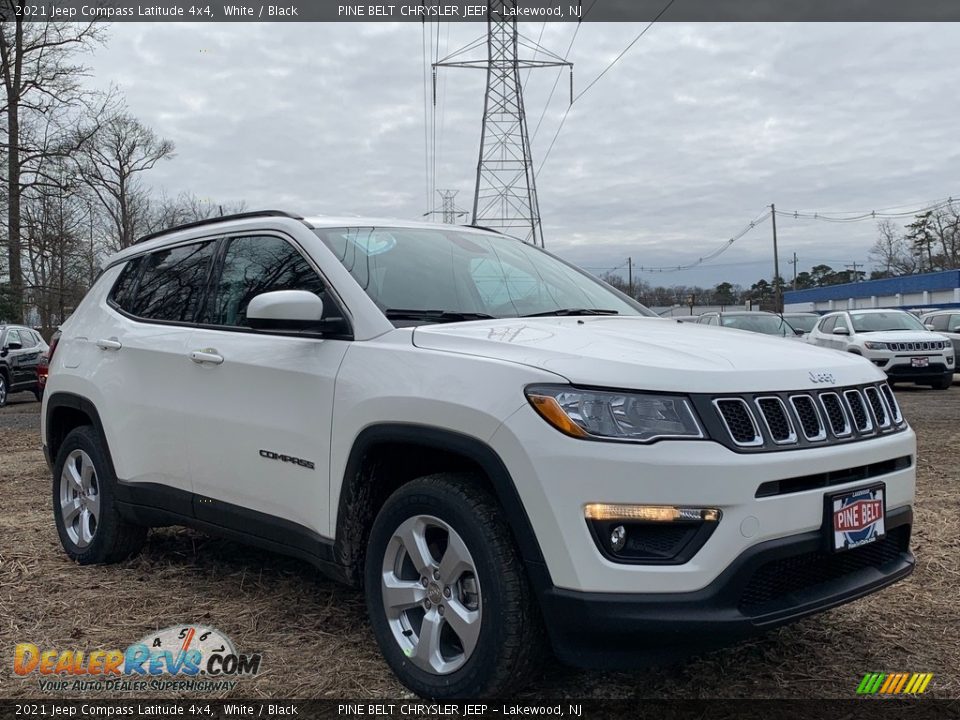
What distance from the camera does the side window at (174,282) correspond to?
432cm

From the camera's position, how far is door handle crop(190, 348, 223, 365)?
3.84 m

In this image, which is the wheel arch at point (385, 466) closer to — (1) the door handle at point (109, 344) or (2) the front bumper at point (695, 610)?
(2) the front bumper at point (695, 610)

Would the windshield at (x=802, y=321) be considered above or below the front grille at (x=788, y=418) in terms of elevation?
below

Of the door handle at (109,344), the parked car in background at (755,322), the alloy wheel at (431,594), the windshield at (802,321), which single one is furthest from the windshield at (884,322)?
the alloy wheel at (431,594)

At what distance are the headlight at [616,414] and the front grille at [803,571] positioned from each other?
19.4 inches

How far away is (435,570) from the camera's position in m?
2.92

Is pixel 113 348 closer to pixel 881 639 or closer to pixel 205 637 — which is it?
pixel 205 637

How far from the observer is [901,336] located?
15.7 meters

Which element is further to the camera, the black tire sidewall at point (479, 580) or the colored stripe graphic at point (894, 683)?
the colored stripe graphic at point (894, 683)

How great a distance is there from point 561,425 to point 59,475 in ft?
12.1

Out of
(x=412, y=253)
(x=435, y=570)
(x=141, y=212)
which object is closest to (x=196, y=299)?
(x=412, y=253)

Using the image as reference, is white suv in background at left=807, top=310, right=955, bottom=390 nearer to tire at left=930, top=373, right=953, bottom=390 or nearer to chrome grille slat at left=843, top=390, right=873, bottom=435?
tire at left=930, top=373, right=953, bottom=390

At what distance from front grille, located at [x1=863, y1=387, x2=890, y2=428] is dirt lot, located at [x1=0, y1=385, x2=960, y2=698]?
96 centimetres

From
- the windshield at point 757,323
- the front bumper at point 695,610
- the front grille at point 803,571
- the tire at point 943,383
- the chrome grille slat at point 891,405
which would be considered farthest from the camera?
the tire at point 943,383
